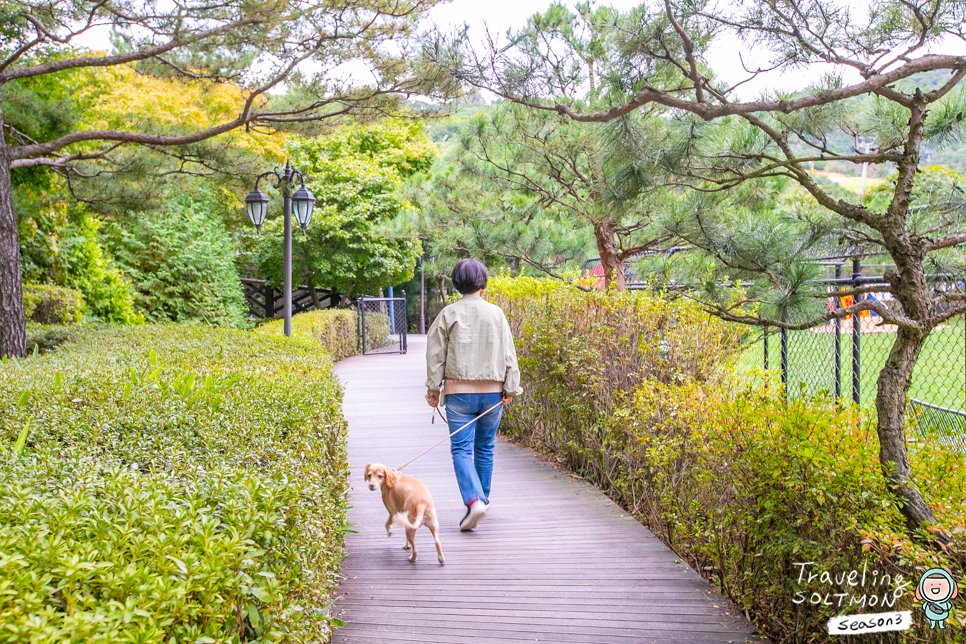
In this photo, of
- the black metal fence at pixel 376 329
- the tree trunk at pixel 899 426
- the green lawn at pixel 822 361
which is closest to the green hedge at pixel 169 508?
the tree trunk at pixel 899 426

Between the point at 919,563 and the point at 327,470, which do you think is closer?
the point at 919,563

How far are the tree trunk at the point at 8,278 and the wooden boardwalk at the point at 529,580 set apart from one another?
531 centimetres

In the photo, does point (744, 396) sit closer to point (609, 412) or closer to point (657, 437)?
point (657, 437)

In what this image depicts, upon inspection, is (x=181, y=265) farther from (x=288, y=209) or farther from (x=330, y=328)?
(x=288, y=209)

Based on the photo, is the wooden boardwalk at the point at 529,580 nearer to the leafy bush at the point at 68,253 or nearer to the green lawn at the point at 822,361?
→ the green lawn at the point at 822,361

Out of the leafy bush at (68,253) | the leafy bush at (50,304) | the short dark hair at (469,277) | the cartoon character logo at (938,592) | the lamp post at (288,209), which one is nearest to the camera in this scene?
the cartoon character logo at (938,592)

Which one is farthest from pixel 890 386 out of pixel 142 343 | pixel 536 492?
pixel 142 343

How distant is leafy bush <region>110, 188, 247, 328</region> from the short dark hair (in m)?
15.3

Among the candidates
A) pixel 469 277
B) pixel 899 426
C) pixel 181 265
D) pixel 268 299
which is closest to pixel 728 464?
pixel 899 426

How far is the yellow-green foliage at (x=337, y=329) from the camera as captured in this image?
1355 centimetres

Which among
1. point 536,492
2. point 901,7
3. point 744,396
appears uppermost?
point 901,7

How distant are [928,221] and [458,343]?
8.55 feet

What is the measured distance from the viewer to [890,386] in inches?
106

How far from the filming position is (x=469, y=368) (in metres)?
4.57
